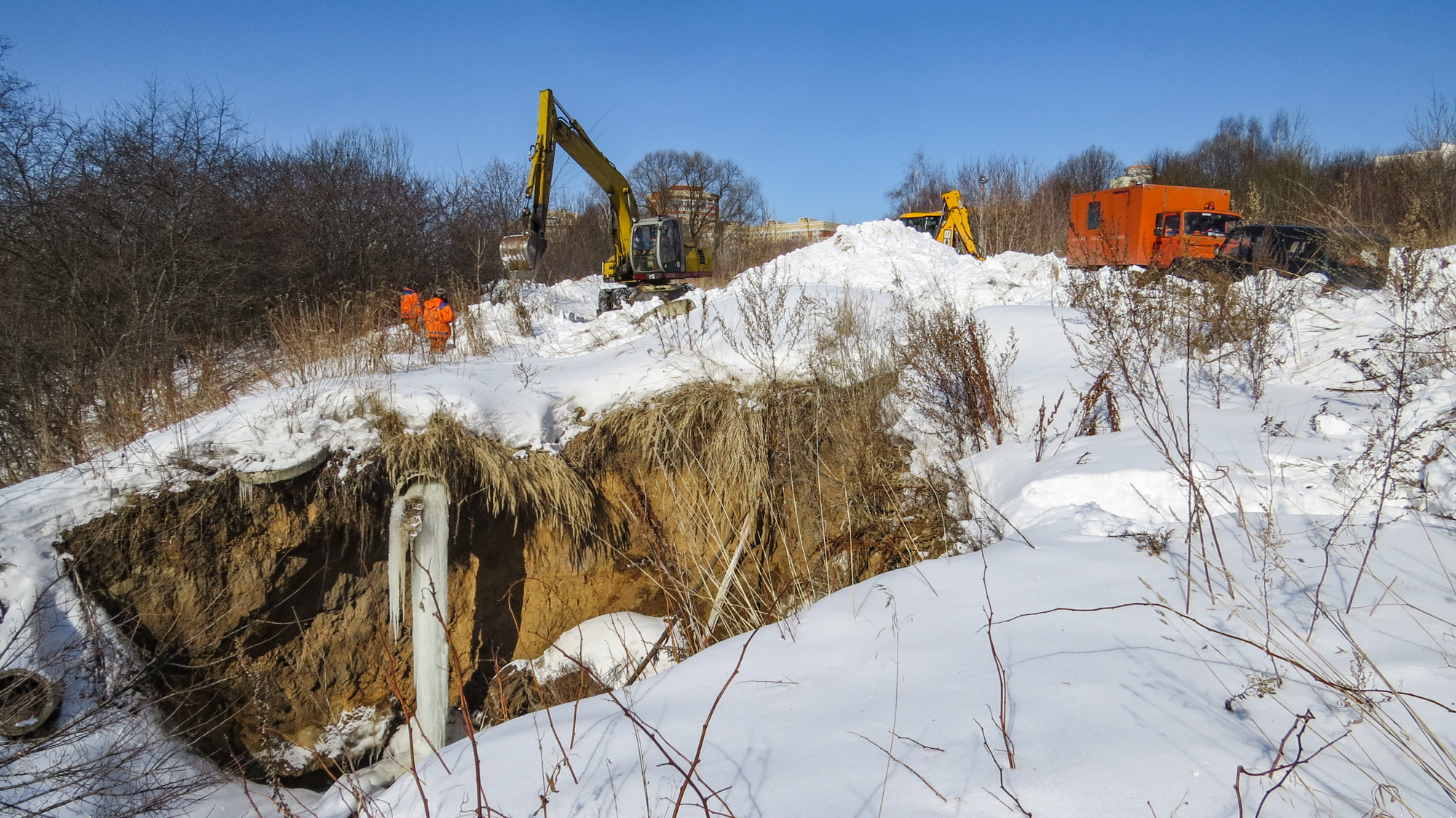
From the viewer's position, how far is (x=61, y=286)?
7.65m

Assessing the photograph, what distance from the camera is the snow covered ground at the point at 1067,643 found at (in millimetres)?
1565

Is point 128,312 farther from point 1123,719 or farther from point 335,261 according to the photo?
point 1123,719

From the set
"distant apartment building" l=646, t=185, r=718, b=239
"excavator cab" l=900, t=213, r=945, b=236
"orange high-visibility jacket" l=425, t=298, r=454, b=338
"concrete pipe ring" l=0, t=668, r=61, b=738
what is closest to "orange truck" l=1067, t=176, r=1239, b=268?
"excavator cab" l=900, t=213, r=945, b=236

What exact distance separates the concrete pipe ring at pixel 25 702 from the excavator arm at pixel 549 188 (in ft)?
20.5

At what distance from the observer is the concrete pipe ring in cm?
288

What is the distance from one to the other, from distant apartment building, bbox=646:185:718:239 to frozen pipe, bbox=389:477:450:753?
26052mm

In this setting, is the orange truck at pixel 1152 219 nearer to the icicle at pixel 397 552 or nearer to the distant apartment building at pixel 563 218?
the icicle at pixel 397 552

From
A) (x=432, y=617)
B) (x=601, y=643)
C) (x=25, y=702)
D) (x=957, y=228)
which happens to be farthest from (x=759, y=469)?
(x=957, y=228)

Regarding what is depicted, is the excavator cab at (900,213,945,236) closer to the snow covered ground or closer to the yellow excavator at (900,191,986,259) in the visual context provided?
the yellow excavator at (900,191,986,259)

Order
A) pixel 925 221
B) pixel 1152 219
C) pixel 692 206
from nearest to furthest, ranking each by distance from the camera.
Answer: pixel 1152 219 → pixel 925 221 → pixel 692 206

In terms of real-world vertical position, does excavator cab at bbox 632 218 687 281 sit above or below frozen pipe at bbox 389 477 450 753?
above

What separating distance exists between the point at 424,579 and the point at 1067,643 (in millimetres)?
3734

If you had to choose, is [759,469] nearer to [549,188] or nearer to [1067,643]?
[1067,643]

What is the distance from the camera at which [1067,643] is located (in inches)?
81.8
